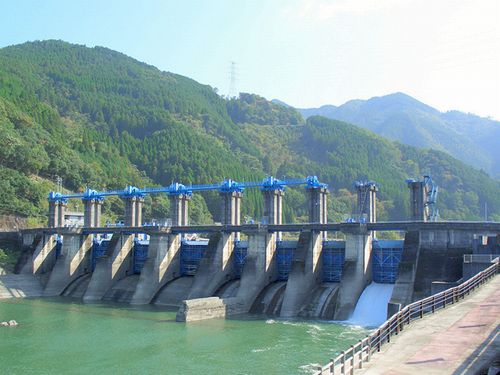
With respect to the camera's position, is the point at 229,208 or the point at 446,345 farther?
the point at 229,208

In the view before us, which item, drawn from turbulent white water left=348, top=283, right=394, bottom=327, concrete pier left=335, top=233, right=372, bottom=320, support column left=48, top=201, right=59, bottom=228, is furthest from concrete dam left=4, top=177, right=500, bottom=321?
support column left=48, top=201, right=59, bottom=228

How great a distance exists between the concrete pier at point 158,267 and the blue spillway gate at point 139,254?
485 centimetres

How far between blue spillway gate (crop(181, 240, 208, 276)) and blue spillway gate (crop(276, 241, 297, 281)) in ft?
A: 26.6

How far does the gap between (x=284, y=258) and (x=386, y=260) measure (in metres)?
8.02

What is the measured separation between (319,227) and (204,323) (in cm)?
1083

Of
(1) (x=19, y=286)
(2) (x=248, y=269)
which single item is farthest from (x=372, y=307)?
(1) (x=19, y=286)

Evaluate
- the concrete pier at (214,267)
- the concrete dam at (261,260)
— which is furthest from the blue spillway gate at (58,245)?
the concrete pier at (214,267)

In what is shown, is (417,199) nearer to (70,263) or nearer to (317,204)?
(317,204)

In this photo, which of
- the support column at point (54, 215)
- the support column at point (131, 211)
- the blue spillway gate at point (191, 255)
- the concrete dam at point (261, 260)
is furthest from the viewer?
the support column at point (54, 215)

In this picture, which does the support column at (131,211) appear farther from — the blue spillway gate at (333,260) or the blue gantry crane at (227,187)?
the blue spillway gate at (333,260)

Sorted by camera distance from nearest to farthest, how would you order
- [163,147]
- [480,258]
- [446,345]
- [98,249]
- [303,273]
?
[446,345] → [480,258] → [303,273] → [98,249] → [163,147]

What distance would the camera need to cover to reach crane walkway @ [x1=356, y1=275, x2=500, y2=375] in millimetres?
15820

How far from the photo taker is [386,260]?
133 feet

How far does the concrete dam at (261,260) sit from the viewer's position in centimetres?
3684
